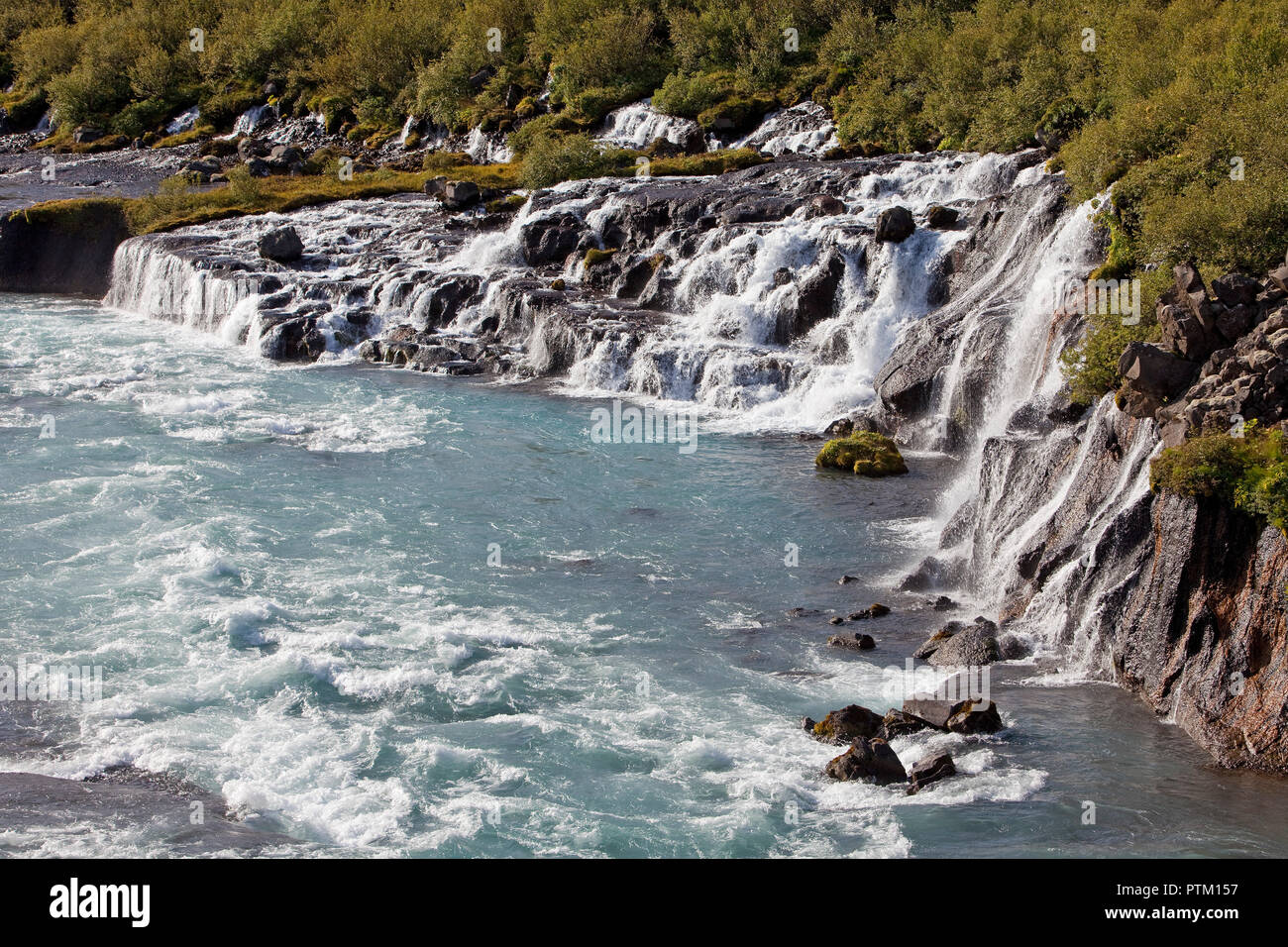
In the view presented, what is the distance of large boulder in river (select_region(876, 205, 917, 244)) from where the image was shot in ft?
130

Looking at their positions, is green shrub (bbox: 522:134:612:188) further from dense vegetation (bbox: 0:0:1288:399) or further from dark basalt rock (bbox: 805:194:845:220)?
dark basalt rock (bbox: 805:194:845:220)

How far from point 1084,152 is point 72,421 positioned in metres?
29.1

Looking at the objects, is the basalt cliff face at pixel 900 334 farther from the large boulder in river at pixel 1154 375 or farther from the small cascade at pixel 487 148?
the small cascade at pixel 487 148

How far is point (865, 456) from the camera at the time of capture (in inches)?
1255

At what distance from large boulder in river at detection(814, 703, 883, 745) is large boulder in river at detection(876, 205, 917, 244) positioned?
23.7m

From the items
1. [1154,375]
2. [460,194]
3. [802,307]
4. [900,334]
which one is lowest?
[1154,375]

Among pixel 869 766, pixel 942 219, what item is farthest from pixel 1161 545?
pixel 942 219

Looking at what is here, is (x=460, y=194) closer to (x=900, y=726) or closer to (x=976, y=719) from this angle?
(x=900, y=726)

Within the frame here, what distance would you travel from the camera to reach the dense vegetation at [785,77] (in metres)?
29.5

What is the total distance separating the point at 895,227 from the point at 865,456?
1072 cm

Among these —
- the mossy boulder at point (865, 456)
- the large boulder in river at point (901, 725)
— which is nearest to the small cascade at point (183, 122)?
the mossy boulder at point (865, 456)

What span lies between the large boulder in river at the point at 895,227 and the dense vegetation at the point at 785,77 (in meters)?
4.80

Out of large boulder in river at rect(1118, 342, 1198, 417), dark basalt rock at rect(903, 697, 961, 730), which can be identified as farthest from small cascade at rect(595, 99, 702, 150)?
dark basalt rock at rect(903, 697, 961, 730)
